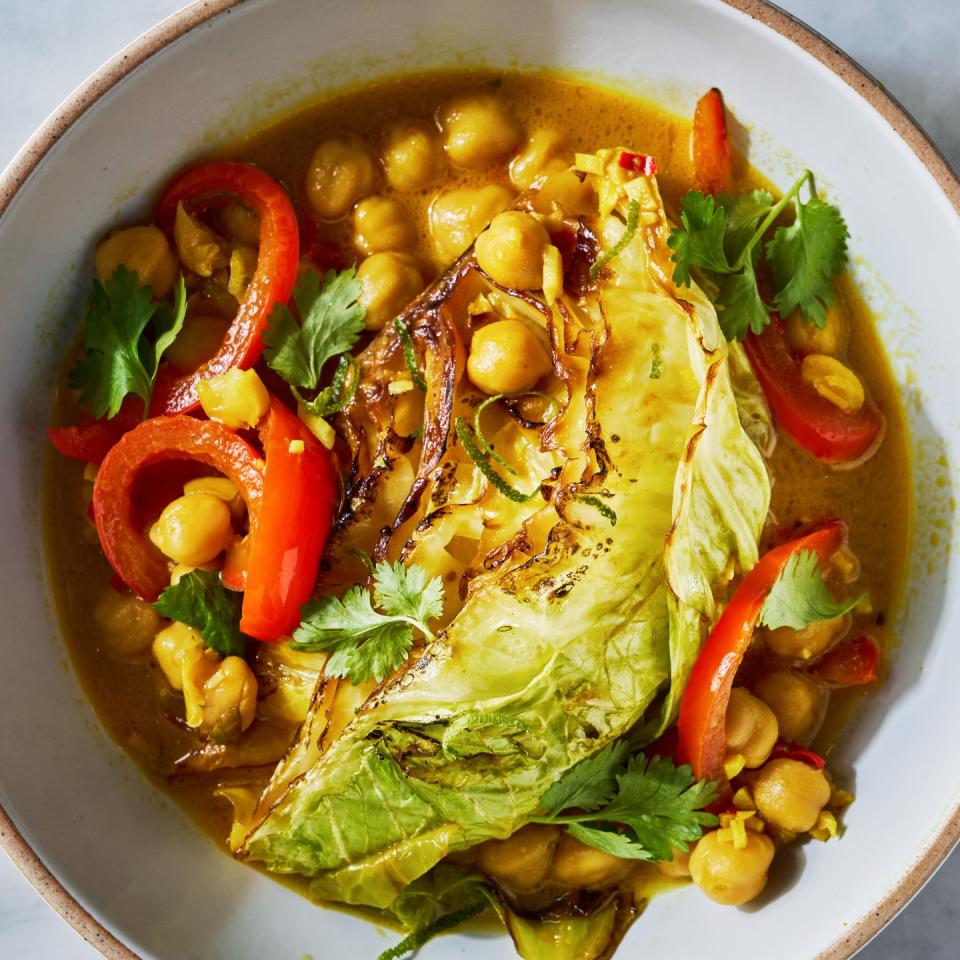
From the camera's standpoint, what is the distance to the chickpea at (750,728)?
383 centimetres

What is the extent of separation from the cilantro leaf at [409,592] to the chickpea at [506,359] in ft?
2.40

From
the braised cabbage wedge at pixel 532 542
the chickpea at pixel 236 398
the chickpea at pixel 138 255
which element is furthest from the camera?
the chickpea at pixel 138 255

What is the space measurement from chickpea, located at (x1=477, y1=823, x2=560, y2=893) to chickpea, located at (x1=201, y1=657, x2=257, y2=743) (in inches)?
41.1

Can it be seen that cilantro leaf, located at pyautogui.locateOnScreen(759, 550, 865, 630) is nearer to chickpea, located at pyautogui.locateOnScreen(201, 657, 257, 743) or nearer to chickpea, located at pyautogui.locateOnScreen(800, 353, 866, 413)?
chickpea, located at pyautogui.locateOnScreen(800, 353, 866, 413)

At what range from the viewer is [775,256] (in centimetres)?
404

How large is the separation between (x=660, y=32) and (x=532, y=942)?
11.4 feet

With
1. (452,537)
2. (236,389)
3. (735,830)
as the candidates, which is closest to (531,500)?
(452,537)

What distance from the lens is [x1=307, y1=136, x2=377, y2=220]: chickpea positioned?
4.14 metres

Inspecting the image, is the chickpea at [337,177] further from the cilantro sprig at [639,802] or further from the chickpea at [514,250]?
the cilantro sprig at [639,802]

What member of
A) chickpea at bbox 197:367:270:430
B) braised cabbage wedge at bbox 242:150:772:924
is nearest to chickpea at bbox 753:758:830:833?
braised cabbage wedge at bbox 242:150:772:924

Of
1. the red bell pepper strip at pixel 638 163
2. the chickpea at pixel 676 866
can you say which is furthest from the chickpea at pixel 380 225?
the chickpea at pixel 676 866

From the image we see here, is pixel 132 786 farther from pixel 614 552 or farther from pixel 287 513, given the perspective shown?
pixel 614 552

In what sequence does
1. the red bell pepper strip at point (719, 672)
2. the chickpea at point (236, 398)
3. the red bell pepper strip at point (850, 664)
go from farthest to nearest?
the red bell pepper strip at point (850, 664)
the chickpea at point (236, 398)
the red bell pepper strip at point (719, 672)

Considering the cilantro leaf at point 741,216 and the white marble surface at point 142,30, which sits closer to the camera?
the cilantro leaf at point 741,216
